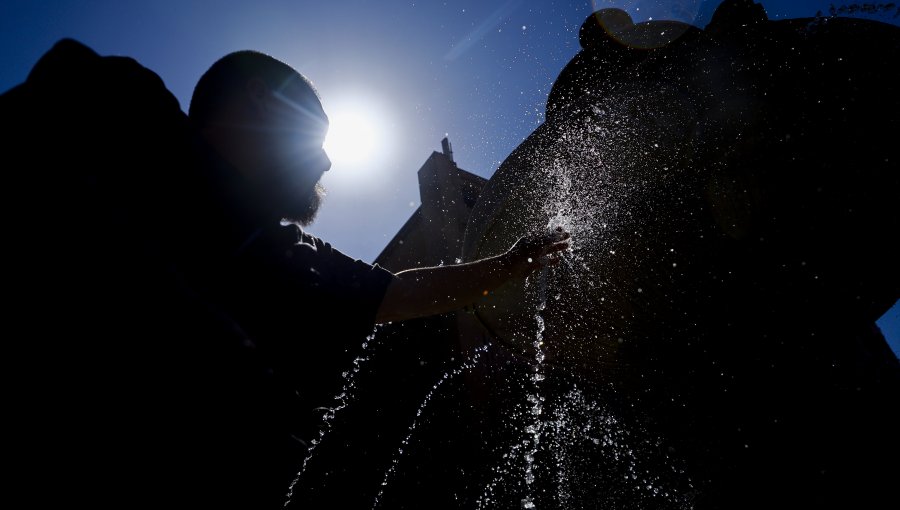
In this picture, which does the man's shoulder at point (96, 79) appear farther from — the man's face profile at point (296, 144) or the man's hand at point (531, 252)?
the man's hand at point (531, 252)

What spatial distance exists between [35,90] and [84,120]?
0.24 feet

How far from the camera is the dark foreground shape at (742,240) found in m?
1.72

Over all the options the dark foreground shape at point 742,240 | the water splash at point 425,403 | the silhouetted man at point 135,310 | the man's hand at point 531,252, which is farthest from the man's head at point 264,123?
the water splash at point 425,403

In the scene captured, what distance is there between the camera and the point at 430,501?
23.8 feet

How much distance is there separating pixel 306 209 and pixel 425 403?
8486 mm

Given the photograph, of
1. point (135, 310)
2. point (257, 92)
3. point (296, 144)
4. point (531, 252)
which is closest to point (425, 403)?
point (531, 252)

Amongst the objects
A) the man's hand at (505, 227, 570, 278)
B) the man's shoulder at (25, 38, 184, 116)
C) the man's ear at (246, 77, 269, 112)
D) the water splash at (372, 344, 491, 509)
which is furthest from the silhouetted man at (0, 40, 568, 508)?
the water splash at (372, 344, 491, 509)

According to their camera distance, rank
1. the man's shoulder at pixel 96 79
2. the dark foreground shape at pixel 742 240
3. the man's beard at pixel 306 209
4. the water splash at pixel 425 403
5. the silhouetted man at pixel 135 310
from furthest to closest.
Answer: the water splash at pixel 425 403, the dark foreground shape at pixel 742 240, the man's beard at pixel 306 209, the man's shoulder at pixel 96 79, the silhouetted man at pixel 135 310

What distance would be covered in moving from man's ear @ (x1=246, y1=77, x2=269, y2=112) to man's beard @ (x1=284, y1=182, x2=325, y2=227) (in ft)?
1.08

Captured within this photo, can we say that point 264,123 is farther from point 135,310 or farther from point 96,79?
point 135,310

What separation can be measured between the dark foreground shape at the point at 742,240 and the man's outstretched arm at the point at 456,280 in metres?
0.67

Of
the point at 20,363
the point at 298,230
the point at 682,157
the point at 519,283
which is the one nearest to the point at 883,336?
the point at 682,157

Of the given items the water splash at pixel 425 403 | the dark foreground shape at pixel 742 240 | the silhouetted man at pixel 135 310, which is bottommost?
the silhouetted man at pixel 135 310

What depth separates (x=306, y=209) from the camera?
1606 mm
